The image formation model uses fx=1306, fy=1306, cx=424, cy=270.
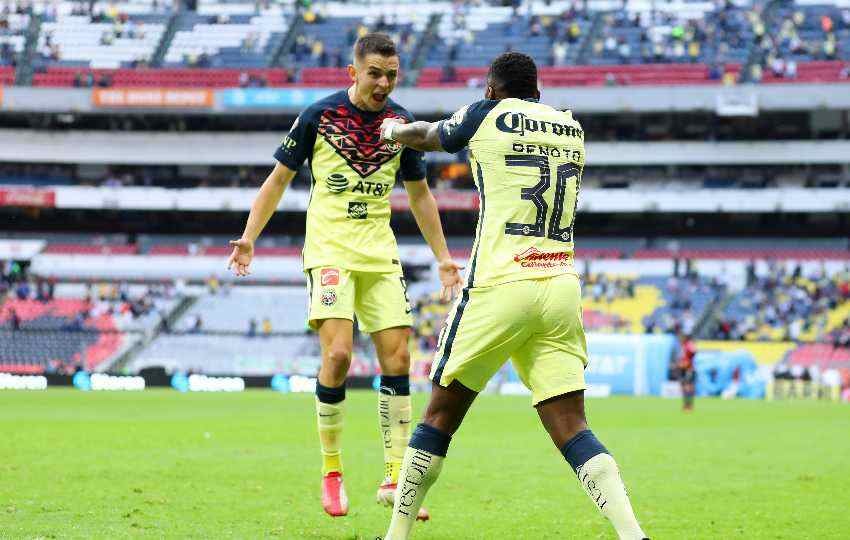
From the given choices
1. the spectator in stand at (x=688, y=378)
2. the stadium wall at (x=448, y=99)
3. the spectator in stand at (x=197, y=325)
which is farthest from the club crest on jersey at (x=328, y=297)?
the stadium wall at (x=448, y=99)

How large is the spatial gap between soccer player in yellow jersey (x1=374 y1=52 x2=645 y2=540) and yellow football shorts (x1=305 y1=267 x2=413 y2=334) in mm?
2089

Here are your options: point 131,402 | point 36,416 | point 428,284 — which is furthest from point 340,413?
point 428,284

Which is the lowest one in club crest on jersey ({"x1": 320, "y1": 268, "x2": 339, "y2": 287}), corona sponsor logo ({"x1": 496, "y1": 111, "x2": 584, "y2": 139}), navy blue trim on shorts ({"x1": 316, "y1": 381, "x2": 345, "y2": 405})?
navy blue trim on shorts ({"x1": 316, "y1": 381, "x2": 345, "y2": 405})

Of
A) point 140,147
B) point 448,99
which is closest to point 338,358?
point 448,99

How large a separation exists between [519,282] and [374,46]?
9.64 feet

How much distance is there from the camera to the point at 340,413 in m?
9.29

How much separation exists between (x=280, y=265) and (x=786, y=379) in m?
26.5

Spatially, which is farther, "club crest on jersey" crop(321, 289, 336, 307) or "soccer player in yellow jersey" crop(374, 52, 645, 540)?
"club crest on jersey" crop(321, 289, 336, 307)

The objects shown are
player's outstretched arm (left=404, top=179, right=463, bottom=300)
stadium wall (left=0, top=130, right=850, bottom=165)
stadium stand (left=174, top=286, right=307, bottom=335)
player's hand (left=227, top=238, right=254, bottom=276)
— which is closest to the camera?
player's hand (left=227, top=238, right=254, bottom=276)

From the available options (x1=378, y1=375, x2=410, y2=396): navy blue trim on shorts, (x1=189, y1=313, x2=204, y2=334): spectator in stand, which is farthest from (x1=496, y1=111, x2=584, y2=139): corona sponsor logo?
(x1=189, y1=313, x2=204, y2=334): spectator in stand

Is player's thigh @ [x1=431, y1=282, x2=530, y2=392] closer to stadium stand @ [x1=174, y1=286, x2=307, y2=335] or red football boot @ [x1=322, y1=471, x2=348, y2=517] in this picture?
red football boot @ [x1=322, y1=471, x2=348, y2=517]

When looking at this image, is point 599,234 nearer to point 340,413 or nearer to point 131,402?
point 131,402

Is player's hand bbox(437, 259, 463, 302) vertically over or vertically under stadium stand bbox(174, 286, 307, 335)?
over

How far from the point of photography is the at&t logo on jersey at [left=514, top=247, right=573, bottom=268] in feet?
22.4
